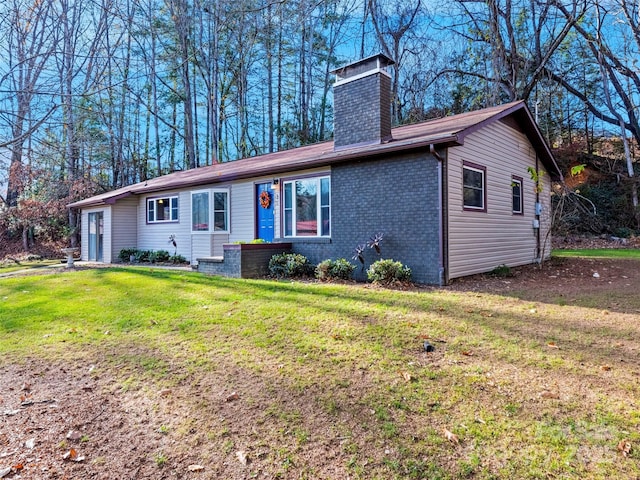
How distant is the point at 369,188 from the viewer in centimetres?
851

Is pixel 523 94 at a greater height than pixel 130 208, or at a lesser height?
greater

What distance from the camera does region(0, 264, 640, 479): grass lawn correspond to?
7.38 ft

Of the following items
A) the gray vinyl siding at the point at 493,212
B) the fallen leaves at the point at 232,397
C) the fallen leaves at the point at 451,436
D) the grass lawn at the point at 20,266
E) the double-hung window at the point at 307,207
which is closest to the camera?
the fallen leaves at the point at 451,436

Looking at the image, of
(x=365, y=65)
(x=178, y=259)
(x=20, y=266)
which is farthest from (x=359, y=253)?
(x=20, y=266)

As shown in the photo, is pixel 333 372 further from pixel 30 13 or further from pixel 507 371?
pixel 30 13

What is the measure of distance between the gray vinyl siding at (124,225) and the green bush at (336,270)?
9677 mm

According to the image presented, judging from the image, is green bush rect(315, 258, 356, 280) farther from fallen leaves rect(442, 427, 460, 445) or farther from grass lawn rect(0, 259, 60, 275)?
grass lawn rect(0, 259, 60, 275)

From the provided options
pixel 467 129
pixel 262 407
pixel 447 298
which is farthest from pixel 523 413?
pixel 467 129

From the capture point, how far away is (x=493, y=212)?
931 cm

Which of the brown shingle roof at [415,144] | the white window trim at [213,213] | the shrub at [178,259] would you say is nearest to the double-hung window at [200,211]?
the white window trim at [213,213]

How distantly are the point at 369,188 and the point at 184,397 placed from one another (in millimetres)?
6313

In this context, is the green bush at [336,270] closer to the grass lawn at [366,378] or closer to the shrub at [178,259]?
the grass lawn at [366,378]

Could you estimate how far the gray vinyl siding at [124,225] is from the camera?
14523mm

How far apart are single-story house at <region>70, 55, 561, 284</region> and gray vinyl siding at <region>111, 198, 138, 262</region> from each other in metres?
2.58
